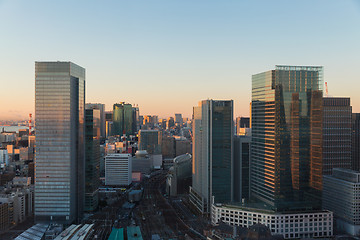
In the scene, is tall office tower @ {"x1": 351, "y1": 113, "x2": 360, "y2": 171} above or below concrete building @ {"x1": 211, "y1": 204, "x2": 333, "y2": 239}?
above

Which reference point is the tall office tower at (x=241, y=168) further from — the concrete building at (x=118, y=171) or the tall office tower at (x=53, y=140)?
the concrete building at (x=118, y=171)

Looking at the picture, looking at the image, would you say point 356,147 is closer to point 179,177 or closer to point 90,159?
point 179,177

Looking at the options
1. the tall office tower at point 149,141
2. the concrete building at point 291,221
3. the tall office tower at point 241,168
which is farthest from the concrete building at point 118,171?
the concrete building at point 291,221

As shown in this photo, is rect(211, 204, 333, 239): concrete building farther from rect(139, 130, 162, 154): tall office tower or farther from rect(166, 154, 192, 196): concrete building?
rect(139, 130, 162, 154): tall office tower

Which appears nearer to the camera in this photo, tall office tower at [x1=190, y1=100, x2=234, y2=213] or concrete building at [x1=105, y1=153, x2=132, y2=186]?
tall office tower at [x1=190, y1=100, x2=234, y2=213]

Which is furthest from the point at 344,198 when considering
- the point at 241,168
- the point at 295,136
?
the point at 241,168

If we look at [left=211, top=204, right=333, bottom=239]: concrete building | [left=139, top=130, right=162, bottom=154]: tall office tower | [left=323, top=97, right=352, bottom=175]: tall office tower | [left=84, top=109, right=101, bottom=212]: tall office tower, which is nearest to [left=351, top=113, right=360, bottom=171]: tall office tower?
[left=323, top=97, right=352, bottom=175]: tall office tower
